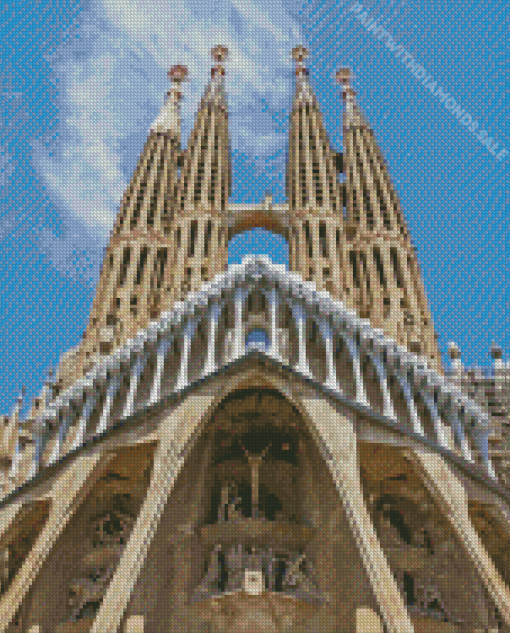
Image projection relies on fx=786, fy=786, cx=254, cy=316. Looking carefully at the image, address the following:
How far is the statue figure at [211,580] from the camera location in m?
14.9

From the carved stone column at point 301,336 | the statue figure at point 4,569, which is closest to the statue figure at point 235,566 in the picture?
the carved stone column at point 301,336

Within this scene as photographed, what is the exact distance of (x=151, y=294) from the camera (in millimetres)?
24500

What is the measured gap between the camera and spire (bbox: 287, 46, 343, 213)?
27500mm

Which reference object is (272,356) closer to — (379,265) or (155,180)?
(379,265)

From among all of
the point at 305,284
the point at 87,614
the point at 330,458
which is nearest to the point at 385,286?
the point at 305,284

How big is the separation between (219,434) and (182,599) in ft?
13.1

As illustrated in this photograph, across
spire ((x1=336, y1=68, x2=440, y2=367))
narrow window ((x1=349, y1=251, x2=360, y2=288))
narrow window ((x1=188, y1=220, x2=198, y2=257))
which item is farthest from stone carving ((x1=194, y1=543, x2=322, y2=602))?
narrow window ((x1=188, y1=220, x2=198, y2=257))

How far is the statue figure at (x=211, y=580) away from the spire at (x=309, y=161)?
14.4 metres

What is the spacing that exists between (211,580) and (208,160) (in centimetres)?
1797

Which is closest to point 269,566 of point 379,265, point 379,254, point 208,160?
point 379,265

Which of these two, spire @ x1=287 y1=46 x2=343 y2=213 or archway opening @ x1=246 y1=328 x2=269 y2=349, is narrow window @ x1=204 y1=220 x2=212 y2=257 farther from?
archway opening @ x1=246 y1=328 x2=269 y2=349

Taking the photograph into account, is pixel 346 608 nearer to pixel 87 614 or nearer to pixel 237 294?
pixel 87 614

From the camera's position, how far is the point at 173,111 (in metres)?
34.2

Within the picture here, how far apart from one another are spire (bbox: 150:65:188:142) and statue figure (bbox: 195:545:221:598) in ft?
68.9
